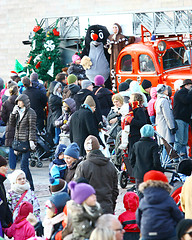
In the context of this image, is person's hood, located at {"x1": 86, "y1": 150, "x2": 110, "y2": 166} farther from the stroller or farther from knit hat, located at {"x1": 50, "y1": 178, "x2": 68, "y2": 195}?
the stroller

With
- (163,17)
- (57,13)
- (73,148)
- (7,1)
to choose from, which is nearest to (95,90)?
(163,17)

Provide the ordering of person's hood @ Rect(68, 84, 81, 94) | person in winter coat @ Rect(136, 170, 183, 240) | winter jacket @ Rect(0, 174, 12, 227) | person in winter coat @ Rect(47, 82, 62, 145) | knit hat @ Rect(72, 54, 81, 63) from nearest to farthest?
person in winter coat @ Rect(136, 170, 183, 240)
winter jacket @ Rect(0, 174, 12, 227)
person's hood @ Rect(68, 84, 81, 94)
person in winter coat @ Rect(47, 82, 62, 145)
knit hat @ Rect(72, 54, 81, 63)

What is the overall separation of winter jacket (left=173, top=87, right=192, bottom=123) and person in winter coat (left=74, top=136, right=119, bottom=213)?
203 inches

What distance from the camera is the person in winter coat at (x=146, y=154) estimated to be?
34.1 feet

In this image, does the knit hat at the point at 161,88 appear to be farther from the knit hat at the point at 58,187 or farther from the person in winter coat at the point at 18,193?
the knit hat at the point at 58,187

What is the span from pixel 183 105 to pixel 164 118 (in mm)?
574

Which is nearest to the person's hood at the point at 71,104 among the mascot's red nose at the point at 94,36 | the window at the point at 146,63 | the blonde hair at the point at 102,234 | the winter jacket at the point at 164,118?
the winter jacket at the point at 164,118

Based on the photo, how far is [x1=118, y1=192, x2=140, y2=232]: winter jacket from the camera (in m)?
8.36

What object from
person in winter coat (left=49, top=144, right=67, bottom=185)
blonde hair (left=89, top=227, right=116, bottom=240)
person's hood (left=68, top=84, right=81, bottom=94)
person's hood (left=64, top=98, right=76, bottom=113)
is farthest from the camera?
person's hood (left=68, top=84, right=81, bottom=94)

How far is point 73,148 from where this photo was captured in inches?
383

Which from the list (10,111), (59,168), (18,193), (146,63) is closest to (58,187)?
(18,193)

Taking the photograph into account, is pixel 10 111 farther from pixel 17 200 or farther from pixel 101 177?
pixel 101 177

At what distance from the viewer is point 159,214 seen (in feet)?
24.1

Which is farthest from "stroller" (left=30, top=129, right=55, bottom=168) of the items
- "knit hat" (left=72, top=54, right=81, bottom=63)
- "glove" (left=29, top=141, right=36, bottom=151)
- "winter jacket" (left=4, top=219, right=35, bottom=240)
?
"winter jacket" (left=4, top=219, right=35, bottom=240)
